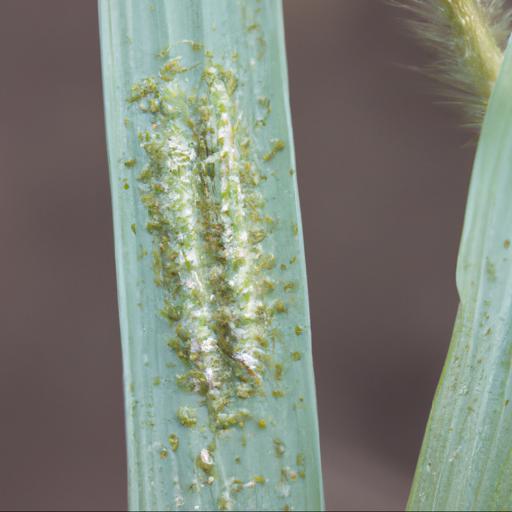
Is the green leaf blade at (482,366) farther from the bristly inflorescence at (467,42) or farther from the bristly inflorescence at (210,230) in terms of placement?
the bristly inflorescence at (210,230)

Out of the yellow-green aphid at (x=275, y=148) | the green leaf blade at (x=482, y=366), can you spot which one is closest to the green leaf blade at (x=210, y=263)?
the yellow-green aphid at (x=275, y=148)

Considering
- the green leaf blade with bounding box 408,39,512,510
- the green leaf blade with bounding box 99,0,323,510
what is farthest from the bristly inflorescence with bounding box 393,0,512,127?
the green leaf blade with bounding box 99,0,323,510

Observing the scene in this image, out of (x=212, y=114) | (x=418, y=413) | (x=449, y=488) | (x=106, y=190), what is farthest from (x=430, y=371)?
(x=212, y=114)

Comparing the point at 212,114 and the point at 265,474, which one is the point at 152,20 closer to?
the point at 212,114

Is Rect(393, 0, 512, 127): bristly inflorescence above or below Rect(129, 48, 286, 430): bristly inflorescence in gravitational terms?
above

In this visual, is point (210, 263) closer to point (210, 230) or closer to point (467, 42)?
point (210, 230)

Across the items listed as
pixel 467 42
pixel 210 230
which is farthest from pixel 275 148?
pixel 467 42

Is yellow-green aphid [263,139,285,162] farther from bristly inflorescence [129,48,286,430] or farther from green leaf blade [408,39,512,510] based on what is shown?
green leaf blade [408,39,512,510]

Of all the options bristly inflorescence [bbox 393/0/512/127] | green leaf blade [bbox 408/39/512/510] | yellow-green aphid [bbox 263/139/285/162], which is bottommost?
green leaf blade [bbox 408/39/512/510]
